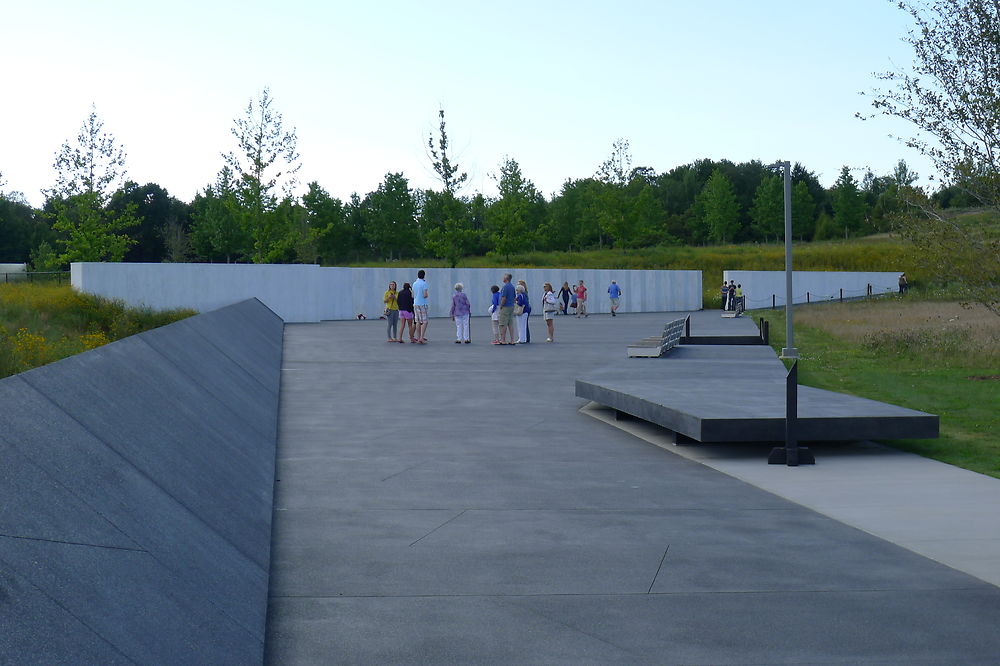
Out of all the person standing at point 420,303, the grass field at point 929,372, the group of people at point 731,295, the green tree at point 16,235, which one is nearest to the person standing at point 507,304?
the person standing at point 420,303

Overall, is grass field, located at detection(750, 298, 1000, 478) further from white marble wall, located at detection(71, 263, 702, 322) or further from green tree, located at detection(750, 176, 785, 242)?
green tree, located at detection(750, 176, 785, 242)

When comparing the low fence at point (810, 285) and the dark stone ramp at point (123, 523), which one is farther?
the low fence at point (810, 285)

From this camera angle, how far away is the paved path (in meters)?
4.53

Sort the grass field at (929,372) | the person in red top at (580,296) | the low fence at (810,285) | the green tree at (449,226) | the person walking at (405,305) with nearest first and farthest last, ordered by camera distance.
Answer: the grass field at (929,372), the person walking at (405,305), the person in red top at (580,296), the green tree at (449,226), the low fence at (810,285)

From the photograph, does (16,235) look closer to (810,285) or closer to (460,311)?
(810,285)

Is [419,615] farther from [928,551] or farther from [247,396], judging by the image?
[247,396]

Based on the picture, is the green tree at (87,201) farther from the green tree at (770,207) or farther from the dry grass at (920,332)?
the green tree at (770,207)

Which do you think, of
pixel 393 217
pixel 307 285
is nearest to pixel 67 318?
pixel 307 285

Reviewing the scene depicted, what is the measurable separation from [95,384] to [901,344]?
20.8m

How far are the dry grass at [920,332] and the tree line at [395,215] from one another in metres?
17.8

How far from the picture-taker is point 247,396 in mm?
10242

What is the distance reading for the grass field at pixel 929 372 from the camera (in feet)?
34.2

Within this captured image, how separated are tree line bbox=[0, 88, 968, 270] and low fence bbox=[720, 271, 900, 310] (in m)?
4.69

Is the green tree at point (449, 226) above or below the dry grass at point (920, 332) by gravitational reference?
above
